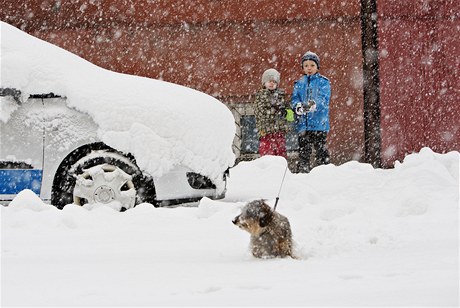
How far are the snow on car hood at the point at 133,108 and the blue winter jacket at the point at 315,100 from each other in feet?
8.58

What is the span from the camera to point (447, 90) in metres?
11.1

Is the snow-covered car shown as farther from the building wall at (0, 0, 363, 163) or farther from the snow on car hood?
the building wall at (0, 0, 363, 163)

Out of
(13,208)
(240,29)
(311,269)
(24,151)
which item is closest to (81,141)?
(24,151)

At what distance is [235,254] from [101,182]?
183cm

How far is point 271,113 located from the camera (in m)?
8.40

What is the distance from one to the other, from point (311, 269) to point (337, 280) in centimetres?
30

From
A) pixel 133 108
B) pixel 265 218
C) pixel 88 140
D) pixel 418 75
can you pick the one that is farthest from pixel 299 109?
pixel 265 218

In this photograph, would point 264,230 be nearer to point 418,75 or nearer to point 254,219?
point 254,219

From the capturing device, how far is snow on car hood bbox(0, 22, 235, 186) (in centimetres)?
537

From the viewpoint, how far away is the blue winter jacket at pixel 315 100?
8242mm

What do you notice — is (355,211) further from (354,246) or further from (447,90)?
(447,90)

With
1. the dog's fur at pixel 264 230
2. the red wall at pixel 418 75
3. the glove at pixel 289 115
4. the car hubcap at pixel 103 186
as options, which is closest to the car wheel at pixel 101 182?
the car hubcap at pixel 103 186

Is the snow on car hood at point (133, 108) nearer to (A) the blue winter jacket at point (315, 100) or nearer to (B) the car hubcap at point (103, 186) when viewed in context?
(B) the car hubcap at point (103, 186)

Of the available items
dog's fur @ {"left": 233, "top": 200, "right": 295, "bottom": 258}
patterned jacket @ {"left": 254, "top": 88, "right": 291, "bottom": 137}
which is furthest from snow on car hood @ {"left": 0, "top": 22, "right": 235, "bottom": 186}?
patterned jacket @ {"left": 254, "top": 88, "right": 291, "bottom": 137}
